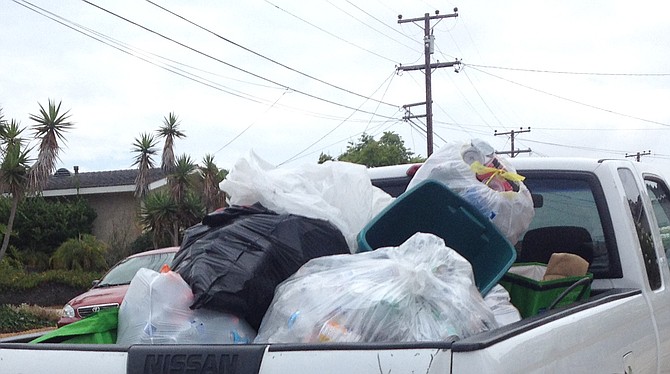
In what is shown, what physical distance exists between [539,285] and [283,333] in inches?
53.3

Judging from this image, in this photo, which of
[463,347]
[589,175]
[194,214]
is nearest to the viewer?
[463,347]

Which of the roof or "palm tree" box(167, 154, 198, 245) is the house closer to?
the roof

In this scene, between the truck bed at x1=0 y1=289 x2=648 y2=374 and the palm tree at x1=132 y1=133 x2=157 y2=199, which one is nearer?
the truck bed at x1=0 y1=289 x2=648 y2=374

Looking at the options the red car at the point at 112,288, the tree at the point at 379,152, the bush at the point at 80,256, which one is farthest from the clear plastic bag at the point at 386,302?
the tree at the point at 379,152

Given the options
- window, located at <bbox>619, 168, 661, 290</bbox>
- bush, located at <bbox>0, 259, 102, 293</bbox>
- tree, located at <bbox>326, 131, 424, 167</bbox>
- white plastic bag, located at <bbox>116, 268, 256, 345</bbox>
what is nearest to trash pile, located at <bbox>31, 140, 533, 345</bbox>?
white plastic bag, located at <bbox>116, 268, 256, 345</bbox>

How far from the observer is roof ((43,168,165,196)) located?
33.3 meters

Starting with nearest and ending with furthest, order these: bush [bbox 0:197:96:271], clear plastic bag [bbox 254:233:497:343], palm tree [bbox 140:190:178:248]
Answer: clear plastic bag [bbox 254:233:497:343], palm tree [bbox 140:190:178:248], bush [bbox 0:197:96:271]

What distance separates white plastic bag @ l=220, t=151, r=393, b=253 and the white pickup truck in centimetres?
90

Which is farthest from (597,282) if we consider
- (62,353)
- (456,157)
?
(62,353)

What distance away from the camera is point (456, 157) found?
3.94 m

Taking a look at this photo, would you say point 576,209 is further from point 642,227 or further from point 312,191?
point 312,191

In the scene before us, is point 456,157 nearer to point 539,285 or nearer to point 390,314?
point 539,285

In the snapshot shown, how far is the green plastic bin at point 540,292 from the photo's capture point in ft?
12.0

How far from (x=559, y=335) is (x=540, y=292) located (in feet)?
3.34
